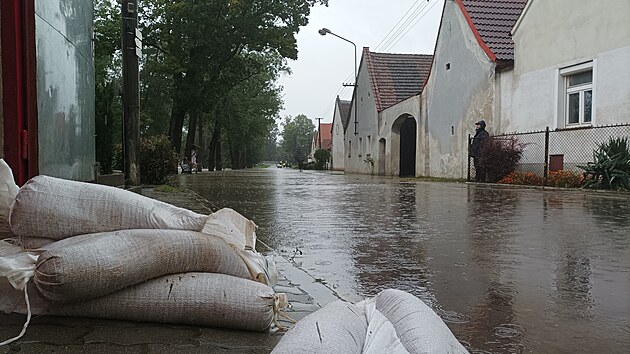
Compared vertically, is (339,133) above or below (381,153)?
above

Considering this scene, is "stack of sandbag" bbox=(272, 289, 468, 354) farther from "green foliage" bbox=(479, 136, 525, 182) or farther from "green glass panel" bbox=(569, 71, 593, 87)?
"green foliage" bbox=(479, 136, 525, 182)

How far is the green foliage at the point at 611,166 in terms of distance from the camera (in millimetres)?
11562

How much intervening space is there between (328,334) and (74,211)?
4.28ft

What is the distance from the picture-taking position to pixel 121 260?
6.73ft

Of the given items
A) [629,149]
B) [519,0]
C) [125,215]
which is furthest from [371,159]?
[125,215]

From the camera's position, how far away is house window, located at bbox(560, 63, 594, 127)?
13.7 meters

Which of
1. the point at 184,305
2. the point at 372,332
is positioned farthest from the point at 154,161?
the point at 372,332

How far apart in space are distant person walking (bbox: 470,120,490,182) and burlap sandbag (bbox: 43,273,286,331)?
1467 centimetres

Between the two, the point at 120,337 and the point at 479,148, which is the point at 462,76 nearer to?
the point at 479,148

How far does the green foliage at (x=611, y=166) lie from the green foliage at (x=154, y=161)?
31.1ft

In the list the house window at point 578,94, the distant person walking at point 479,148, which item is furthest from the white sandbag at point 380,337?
the distant person walking at point 479,148

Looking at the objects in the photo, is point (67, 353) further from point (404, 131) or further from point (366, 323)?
point (404, 131)

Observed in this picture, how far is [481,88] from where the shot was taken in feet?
58.7

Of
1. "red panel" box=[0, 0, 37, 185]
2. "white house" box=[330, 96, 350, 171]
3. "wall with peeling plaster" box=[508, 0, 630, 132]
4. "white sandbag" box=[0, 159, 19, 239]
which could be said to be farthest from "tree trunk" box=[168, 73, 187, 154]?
"white house" box=[330, 96, 350, 171]
